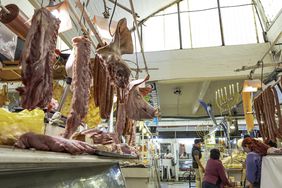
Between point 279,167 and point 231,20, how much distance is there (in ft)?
20.0

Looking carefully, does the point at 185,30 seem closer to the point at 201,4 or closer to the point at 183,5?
the point at 183,5

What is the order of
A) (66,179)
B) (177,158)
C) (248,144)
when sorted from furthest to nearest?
(177,158) → (248,144) → (66,179)

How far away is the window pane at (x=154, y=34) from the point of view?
27.2 feet

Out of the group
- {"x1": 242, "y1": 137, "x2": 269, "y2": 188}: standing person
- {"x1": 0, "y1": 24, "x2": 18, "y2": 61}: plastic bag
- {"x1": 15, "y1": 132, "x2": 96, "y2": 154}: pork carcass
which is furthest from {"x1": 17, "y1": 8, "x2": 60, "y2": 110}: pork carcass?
{"x1": 242, "y1": 137, "x2": 269, "y2": 188}: standing person

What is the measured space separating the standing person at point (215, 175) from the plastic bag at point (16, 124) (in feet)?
14.6

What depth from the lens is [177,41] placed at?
8289 millimetres

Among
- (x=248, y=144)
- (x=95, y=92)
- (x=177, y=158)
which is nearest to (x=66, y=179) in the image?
(x=95, y=92)

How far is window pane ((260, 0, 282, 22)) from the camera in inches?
275

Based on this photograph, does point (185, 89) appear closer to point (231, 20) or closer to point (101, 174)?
point (231, 20)

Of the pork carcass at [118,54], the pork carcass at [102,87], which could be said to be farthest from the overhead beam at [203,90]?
the pork carcass at [102,87]

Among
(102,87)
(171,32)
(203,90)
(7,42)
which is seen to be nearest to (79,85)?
(102,87)

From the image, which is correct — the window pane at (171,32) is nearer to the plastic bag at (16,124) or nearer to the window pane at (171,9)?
the window pane at (171,9)

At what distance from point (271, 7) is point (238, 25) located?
1104 mm

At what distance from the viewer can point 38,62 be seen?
1.32 m
